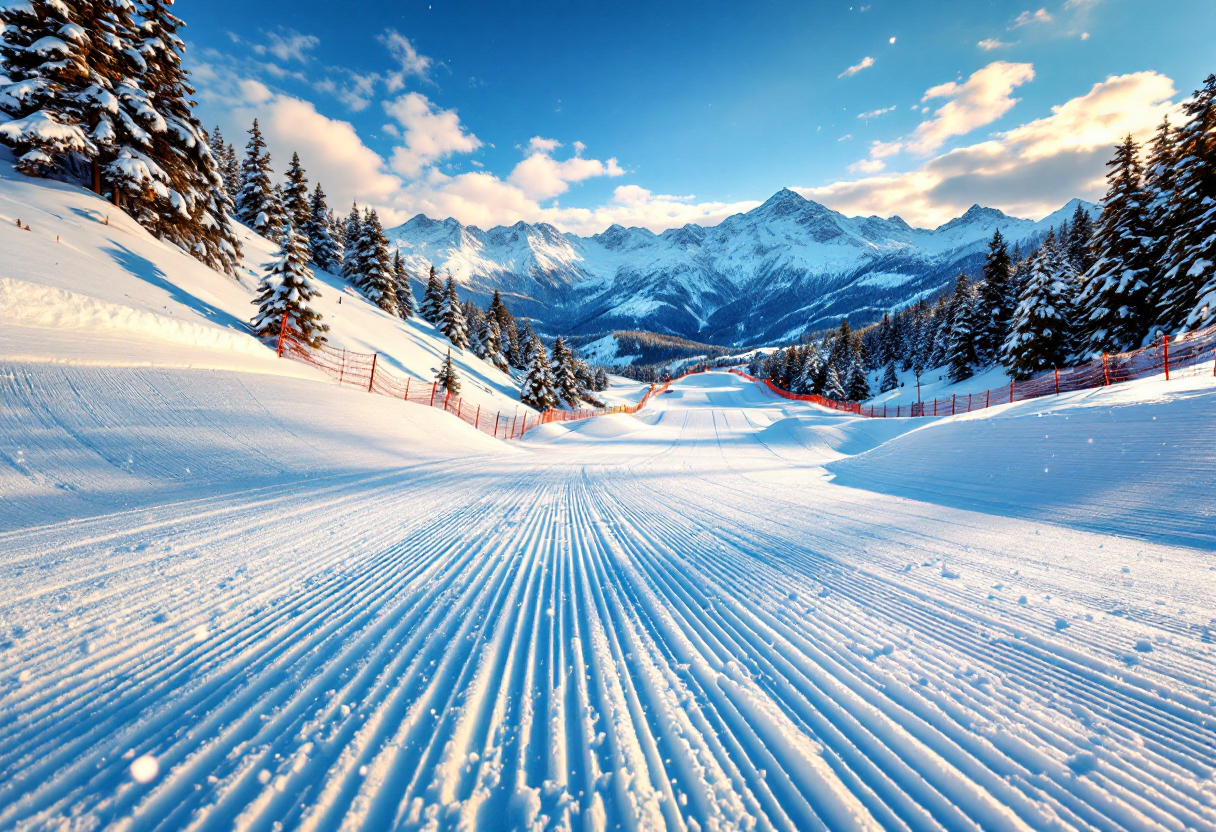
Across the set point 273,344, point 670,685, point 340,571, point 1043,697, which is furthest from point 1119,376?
point 273,344

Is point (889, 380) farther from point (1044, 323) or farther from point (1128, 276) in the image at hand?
point (1128, 276)

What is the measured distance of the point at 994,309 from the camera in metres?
34.4

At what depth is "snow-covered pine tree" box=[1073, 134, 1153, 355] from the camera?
20.5m

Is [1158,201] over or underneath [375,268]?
underneath

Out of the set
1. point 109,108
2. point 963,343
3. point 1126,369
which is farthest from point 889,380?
point 109,108

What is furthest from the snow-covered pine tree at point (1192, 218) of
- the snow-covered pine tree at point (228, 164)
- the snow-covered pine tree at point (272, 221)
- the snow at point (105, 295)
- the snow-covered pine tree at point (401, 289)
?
the snow-covered pine tree at point (228, 164)

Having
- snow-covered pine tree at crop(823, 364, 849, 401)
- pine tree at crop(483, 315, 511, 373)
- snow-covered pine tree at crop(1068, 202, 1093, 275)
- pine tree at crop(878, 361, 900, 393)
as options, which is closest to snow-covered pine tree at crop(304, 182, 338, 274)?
pine tree at crop(483, 315, 511, 373)

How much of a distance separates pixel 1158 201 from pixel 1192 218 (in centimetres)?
403

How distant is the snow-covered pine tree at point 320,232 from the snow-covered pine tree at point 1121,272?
2260 inches

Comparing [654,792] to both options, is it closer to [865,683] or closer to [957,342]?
[865,683]

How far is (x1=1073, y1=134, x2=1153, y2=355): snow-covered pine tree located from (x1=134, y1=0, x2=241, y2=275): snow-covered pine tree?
138ft

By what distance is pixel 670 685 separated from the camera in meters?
2.20

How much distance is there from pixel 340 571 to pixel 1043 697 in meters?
4.48

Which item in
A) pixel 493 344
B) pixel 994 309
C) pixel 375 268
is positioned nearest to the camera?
pixel 994 309
